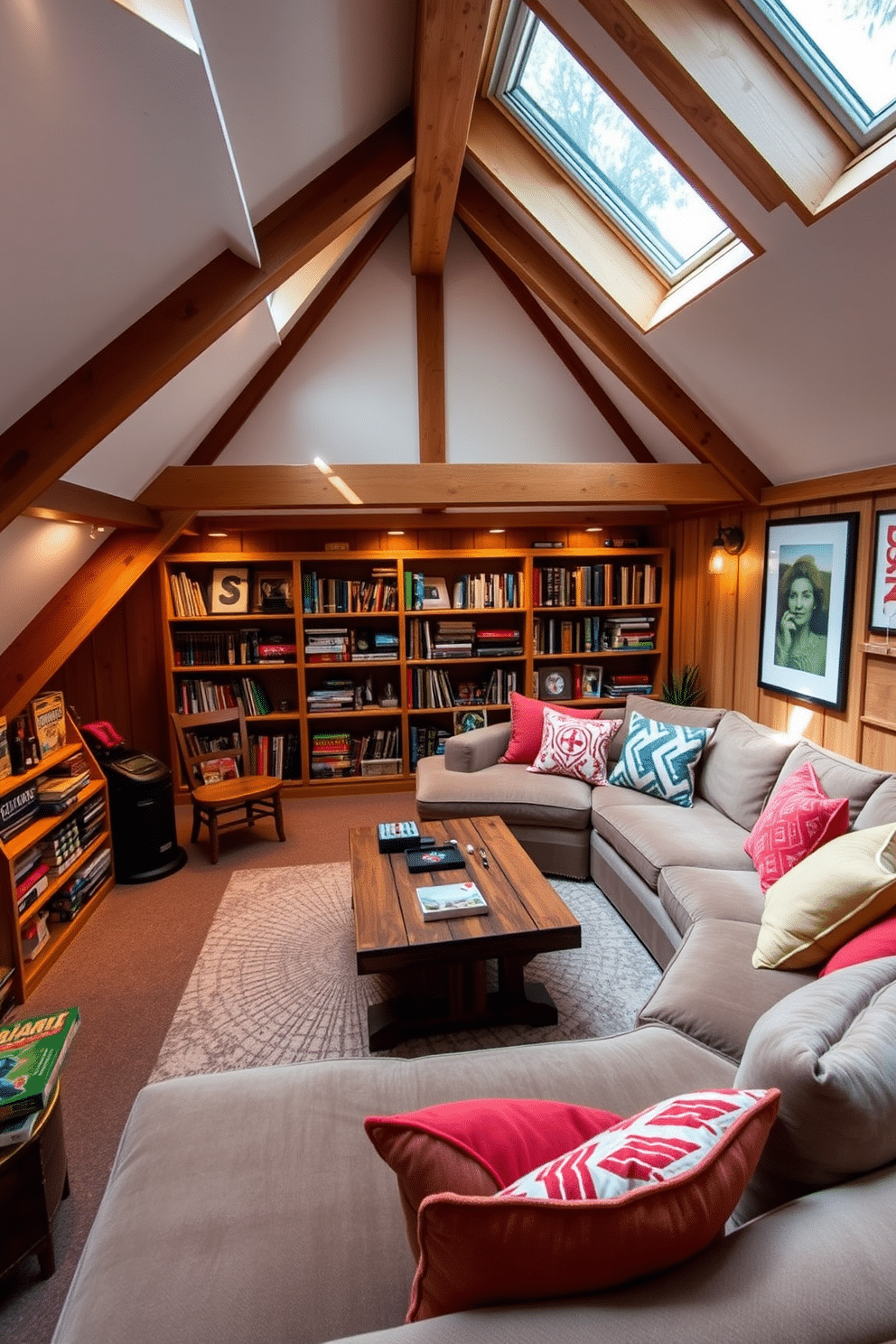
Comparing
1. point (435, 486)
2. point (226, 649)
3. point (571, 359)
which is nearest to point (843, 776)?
point (435, 486)

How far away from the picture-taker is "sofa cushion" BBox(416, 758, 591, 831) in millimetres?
3475

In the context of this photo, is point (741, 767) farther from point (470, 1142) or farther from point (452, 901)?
point (470, 1142)

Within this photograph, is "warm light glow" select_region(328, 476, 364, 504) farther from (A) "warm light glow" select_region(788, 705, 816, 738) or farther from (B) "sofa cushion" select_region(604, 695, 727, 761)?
(A) "warm light glow" select_region(788, 705, 816, 738)

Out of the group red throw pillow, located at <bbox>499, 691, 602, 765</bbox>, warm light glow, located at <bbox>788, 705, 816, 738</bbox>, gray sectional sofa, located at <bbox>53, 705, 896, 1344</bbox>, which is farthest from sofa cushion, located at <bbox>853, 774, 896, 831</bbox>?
red throw pillow, located at <bbox>499, 691, 602, 765</bbox>

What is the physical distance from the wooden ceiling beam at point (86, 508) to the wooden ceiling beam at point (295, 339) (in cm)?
62

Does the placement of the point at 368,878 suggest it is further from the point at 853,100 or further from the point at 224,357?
the point at 853,100

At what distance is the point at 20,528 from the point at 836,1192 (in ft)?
10.0

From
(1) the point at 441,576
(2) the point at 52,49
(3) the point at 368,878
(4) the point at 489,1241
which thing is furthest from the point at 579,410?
(4) the point at 489,1241

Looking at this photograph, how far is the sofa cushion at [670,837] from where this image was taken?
2693 millimetres

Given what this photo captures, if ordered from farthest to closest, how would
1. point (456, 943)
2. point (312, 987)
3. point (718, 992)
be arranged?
1. point (312, 987)
2. point (456, 943)
3. point (718, 992)

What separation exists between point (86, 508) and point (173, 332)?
93 centimetres

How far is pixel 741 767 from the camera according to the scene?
3.12 m

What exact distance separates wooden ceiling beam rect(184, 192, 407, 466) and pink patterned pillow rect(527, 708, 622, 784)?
7.95ft

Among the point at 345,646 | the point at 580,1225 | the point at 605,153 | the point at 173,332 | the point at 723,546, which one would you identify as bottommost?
the point at 580,1225
